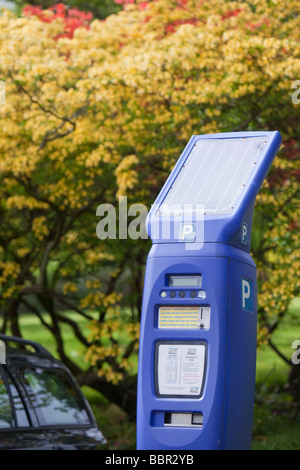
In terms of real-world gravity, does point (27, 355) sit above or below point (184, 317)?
below

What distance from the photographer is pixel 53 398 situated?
571cm

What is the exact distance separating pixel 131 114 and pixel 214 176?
421 cm

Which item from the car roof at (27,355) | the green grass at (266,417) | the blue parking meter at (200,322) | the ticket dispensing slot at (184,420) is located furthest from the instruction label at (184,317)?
the green grass at (266,417)

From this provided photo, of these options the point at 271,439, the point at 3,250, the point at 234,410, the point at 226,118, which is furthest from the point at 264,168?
the point at 3,250

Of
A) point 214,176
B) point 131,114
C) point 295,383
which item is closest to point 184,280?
point 214,176

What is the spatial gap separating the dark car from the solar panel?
189 centimetres

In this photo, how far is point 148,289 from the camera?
4348 mm

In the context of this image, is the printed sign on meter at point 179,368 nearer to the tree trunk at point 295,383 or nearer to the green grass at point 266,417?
the green grass at point 266,417

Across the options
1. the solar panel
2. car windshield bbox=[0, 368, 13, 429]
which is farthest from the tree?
car windshield bbox=[0, 368, 13, 429]

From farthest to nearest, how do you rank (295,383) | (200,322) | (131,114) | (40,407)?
(295,383)
(131,114)
(40,407)
(200,322)

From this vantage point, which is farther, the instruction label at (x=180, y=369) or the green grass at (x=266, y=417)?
the green grass at (x=266, y=417)

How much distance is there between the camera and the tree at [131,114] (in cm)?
803

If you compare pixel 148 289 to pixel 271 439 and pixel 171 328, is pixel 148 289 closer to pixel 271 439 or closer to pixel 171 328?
pixel 171 328

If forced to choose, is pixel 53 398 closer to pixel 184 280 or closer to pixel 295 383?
pixel 184 280
